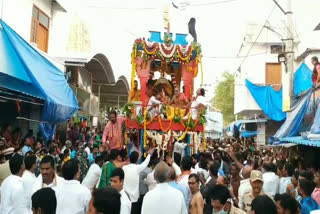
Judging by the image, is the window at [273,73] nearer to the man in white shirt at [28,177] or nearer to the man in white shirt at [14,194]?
the man in white shirt at [28,177]

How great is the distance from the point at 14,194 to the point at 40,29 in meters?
11.7

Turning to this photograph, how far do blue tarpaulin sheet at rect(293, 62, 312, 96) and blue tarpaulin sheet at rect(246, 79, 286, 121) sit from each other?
19.2 ft

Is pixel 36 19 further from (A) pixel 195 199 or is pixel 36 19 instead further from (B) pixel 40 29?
(A) pixel 195 199

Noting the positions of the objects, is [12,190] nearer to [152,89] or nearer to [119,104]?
[152,89]

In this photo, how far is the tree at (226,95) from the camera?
46.1 m

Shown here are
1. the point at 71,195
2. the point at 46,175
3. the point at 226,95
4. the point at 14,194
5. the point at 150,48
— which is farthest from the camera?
the point at 226,95

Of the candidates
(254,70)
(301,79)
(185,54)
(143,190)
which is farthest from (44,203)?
(254,70)

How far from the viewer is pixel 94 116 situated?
80.0 ft

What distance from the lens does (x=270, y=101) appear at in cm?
2292

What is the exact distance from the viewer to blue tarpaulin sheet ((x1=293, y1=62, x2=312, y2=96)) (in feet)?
53.4

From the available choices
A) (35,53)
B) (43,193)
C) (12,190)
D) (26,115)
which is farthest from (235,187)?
(26,115)

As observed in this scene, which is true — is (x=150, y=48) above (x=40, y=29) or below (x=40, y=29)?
below

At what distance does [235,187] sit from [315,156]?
7.01 meters

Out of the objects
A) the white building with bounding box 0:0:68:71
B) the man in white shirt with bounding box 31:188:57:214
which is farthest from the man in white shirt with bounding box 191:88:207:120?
the man in white shirt with bounding box 31:188:57:214
